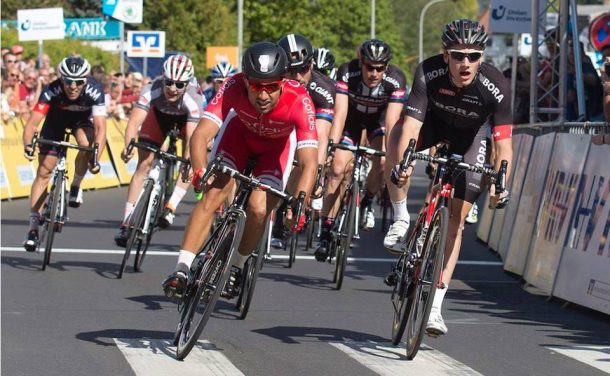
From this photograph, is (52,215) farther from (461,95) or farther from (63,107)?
(461,95)

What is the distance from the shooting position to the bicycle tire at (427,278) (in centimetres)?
888

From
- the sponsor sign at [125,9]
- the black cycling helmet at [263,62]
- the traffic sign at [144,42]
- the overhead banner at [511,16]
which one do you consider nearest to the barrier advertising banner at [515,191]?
the black cycling helmet at [263,62]

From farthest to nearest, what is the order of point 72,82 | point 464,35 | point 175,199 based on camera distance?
point 72,82 → point 175,199 → point 464,35

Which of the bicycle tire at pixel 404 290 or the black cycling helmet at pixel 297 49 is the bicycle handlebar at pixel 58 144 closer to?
the black cycling helmet at pixel 297 49

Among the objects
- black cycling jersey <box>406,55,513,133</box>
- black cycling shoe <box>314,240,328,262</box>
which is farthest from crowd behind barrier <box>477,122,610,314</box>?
black cycling jersey <box>406,55,513,133</box>

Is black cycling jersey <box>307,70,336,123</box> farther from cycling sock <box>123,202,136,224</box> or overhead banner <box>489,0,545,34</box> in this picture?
overhead banner <box>489,0,545,34</box>

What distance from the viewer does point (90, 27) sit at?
44.4 metres

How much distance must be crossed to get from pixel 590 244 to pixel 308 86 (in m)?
3.49

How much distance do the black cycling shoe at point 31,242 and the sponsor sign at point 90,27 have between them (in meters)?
29.9

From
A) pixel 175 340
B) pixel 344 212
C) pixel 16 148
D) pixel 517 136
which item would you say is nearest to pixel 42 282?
pixel 344 212

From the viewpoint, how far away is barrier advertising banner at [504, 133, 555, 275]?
14.5 metres

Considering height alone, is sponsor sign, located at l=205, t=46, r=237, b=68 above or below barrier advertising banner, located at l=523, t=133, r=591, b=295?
below

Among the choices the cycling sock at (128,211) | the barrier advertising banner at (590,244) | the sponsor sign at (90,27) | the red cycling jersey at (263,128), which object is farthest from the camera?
the sponsor sign at (90,27)

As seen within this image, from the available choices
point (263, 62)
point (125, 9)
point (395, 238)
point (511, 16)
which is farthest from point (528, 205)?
point (125, 9)
